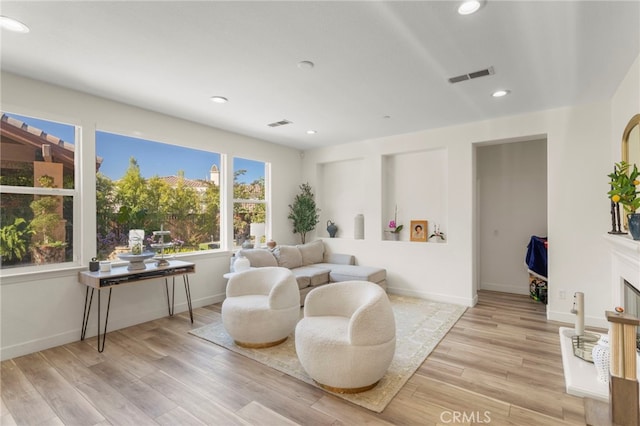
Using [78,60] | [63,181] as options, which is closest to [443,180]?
[78,60]

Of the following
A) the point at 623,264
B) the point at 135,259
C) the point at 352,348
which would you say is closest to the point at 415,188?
the point at 623,264

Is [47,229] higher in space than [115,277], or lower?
higher

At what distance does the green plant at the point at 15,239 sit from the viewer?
2.99 meters

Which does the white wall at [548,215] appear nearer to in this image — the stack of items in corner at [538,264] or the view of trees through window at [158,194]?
the stack of items in corner at [538,264]

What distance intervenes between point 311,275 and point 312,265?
31.1 inches

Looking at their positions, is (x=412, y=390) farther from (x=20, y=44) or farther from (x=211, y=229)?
(x=20, y=44)

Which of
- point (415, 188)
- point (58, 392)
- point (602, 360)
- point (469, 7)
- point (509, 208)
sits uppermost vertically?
point (469, 7)

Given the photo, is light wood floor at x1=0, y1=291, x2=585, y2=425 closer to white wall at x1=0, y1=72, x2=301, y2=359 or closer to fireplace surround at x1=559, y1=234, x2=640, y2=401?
fireplace surround at x1=559, y1=234, x2=640, y2=401

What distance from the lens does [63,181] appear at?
338 centimetres

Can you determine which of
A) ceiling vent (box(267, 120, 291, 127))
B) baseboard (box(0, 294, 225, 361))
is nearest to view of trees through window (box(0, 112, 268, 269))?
baseboard (box(0, 294, 225, 361))

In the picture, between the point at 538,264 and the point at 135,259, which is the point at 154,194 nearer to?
the point at 135,259

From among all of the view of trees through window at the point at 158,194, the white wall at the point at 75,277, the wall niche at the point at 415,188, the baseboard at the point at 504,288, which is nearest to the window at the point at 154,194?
the view of trees through window at the point at 158,194

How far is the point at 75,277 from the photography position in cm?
337

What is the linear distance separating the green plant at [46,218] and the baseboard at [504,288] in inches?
247
